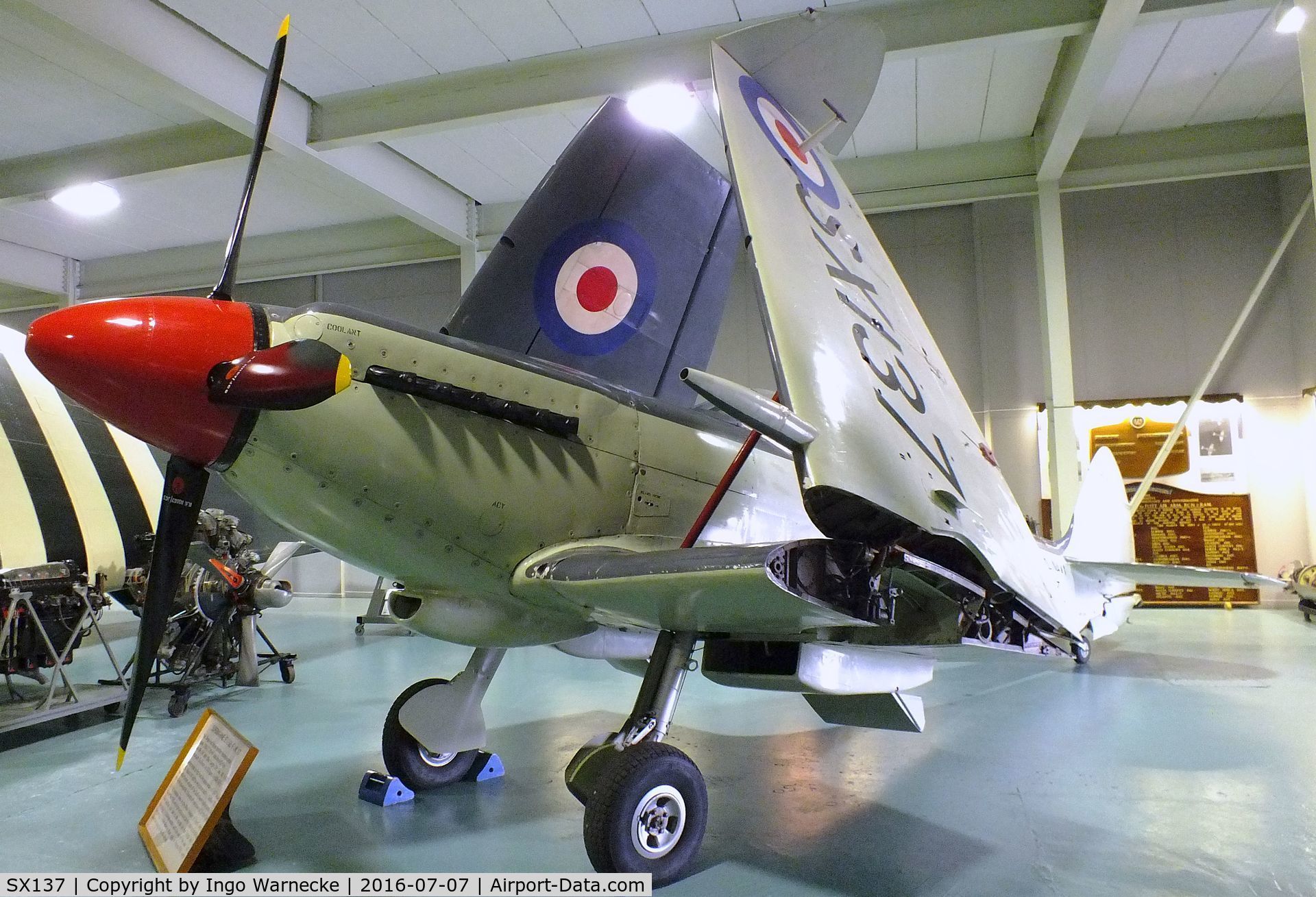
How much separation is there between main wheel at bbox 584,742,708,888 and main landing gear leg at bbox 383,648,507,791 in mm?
1132

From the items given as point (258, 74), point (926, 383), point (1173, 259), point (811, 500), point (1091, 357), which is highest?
point (258, 74)

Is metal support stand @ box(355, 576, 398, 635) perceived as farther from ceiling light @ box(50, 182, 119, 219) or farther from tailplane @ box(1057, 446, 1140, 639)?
tailplane @ box(1057, 446, 1140, 639)

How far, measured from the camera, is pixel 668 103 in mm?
7816

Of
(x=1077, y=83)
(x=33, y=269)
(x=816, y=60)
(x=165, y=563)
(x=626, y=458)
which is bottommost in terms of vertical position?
(x=165, y=563)

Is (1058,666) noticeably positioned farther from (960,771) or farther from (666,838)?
(666,838)

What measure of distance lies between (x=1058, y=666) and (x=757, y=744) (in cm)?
378

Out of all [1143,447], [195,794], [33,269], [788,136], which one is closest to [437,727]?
[195,794]

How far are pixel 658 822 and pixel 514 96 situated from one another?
22.3 ft

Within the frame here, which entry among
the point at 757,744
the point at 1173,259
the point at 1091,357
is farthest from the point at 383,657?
the point at 1173,259

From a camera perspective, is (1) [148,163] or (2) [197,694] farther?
(1) [148,163]

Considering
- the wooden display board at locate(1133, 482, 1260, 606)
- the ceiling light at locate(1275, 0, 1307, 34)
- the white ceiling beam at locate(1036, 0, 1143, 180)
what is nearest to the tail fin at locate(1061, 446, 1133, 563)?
the ceiling light at locate(1275, 0, 1307, 34)

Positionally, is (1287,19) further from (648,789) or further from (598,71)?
(648,789)

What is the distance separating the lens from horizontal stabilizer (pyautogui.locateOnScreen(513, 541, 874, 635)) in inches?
78.8

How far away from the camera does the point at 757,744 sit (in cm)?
429
